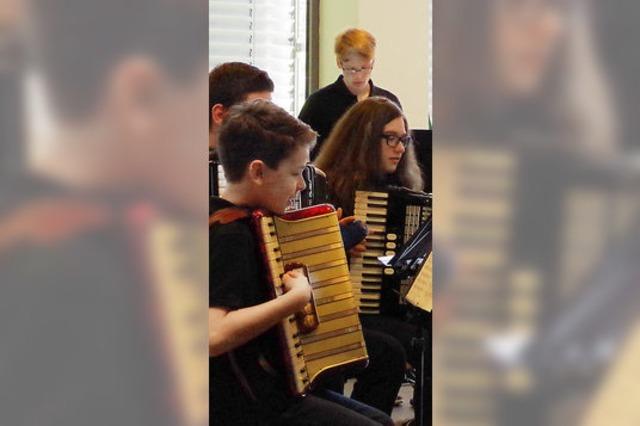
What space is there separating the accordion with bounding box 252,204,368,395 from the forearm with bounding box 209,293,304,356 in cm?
3

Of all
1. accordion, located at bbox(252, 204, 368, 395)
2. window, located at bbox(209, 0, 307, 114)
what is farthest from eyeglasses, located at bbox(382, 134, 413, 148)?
window, located at bbox(209, 0, 307, 114)

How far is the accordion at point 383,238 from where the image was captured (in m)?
2.26

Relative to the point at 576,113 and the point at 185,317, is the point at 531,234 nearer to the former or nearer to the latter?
the point at 576,113

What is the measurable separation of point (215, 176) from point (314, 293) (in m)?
0.29

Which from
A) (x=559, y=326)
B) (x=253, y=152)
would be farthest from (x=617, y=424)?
(x=253, y=152)

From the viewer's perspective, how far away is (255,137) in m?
1.43

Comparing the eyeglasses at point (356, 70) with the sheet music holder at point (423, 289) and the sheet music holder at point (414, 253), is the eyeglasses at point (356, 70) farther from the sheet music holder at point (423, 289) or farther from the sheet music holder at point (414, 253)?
the sheet music holder at point (423, 289)

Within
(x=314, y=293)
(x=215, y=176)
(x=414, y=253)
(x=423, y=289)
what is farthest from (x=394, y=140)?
(x=215, y=176)

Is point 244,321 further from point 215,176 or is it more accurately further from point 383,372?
point 383,372

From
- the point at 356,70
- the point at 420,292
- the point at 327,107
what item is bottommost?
the point at 420,292

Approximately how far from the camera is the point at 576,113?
2.82 feet

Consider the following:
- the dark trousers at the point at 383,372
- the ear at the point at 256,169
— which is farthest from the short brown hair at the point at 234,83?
the dark trousers at the point at 383,372

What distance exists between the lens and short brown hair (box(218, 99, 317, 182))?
4.65 feet

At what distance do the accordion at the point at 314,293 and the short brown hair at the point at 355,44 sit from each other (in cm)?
122
